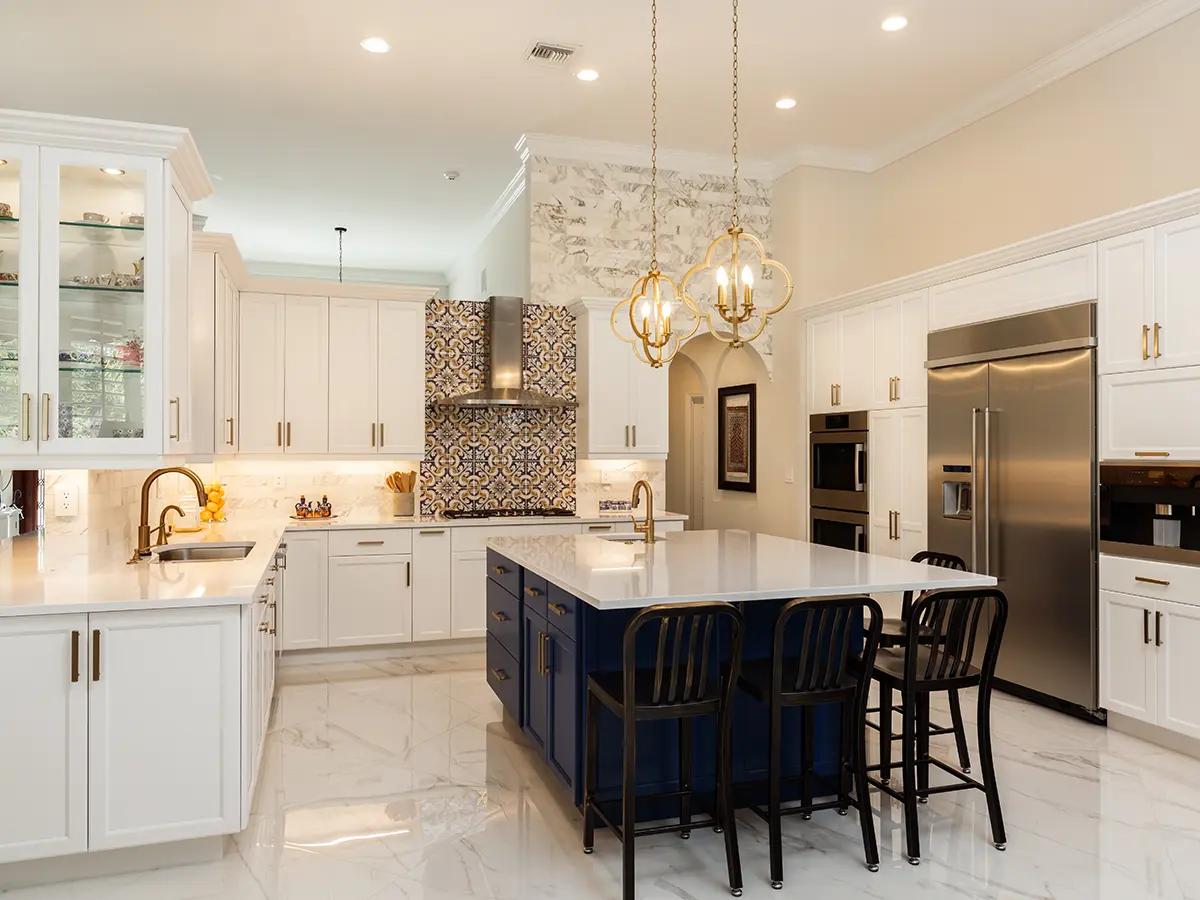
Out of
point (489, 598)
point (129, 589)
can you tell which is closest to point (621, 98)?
point (489, 598)

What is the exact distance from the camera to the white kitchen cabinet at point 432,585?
5578 millimetres

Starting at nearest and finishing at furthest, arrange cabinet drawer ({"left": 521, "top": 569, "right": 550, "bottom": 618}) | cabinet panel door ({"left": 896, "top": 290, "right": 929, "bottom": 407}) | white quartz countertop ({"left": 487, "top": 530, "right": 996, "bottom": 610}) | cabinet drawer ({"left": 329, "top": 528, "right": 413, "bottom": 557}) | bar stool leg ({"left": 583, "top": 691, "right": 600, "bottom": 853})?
white quartz countertop ({"left": 487, "top": 530, "right": 996, "bottom": 610}) < bar stool leg ({"left": 583, "top": 691, "right": 600, "bottom": 853}) < cabinet drawer ({"left": 521, "top": 569, "right": 550, "bottom": 618}) < cabinet panel door ({"left": 896, "top": 290, "right": 929, "bottom": 407}) < cabinet drawer ({"left": 329, "top": 528, "right": 413, "bottom": 557})

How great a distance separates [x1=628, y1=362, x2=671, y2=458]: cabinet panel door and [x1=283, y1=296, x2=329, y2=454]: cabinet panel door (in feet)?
6.95

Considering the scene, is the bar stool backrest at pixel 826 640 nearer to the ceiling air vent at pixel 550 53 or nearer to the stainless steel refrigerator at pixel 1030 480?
the stainless steel refrigerator at pixel 1030 480

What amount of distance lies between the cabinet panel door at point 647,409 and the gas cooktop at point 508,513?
71 cm

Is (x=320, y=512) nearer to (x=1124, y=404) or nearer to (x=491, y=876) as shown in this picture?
(x=491, y=876)

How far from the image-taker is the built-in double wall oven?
18.7 feet

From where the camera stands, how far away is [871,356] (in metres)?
5.61

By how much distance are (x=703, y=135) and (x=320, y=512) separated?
3.81m

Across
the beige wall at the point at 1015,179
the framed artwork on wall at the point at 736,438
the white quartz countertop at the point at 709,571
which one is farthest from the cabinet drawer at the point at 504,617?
the beige wall at the point at 1015,179

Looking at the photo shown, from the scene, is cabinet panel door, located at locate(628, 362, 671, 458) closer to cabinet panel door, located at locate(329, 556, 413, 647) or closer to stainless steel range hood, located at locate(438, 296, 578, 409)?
stainless steel range hood, located at locate(438, 296, 578, 409)

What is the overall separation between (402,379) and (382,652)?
1836 millimetres

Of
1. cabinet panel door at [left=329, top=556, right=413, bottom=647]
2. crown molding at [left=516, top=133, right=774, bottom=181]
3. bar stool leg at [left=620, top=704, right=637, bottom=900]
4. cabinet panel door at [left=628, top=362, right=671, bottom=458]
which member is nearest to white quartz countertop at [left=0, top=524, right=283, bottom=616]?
bar stool leg at [left=620, top=704, right=637, bottom=900]

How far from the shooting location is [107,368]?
9.82ft
